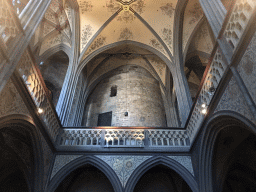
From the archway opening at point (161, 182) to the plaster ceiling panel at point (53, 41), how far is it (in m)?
8.90

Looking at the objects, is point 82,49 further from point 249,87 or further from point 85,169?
point 249,87

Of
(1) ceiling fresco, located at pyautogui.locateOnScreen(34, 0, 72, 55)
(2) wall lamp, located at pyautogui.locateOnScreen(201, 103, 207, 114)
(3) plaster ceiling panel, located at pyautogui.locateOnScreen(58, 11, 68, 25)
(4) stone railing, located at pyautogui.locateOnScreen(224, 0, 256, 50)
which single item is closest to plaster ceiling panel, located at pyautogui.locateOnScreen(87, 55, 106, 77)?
(1) ceiling fresco, located at pyautogui.locateOnScreen(34, 0, 72, 55)

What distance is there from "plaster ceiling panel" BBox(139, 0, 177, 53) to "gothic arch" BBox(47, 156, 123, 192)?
741 cm

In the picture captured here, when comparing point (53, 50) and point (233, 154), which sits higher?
point (53, 50)

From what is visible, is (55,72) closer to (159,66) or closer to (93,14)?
(93,14)

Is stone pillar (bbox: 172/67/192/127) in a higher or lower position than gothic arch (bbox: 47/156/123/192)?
higher

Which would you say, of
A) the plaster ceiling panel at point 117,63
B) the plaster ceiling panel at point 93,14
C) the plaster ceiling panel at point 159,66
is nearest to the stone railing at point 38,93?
the plaster ceiling panel at point 93,14

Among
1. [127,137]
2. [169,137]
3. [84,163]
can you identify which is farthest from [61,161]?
[169,137]

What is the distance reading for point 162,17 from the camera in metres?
12.8

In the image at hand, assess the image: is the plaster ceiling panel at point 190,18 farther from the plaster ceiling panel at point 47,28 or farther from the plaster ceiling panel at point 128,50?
the plaster ceiling panel at point 47,28

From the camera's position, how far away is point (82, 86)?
13086 mm

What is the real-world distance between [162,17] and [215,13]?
6974 mm

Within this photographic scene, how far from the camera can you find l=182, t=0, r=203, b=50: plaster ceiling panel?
1173 centimetres

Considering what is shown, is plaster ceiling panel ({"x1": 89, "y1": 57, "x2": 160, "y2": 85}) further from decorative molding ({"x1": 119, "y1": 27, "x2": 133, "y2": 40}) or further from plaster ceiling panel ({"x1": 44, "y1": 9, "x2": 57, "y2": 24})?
plaster ceiling panel ({"x1": 44, "y1": 9, "x2": 57, "y2": 24})
